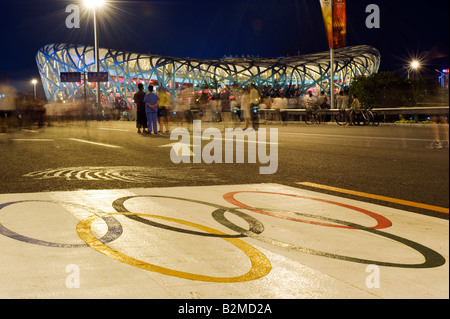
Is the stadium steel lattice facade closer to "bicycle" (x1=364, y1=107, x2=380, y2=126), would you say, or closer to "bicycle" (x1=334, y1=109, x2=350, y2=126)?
"bicycle" (x1=334, y1=109, x2=350, y2=126)

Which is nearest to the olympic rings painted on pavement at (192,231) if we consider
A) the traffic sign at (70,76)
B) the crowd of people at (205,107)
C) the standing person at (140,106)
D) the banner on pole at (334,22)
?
the crowd of people at (205,107)

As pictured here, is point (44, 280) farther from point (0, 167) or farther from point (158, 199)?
point (0, 167)

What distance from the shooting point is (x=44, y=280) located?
2834 millimetres

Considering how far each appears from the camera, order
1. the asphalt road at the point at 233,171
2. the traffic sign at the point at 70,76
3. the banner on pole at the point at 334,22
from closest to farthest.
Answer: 1. the asphalt road at the point at 233,171
2. the banner on pole at the point at 334,22
3. the traffic sign at the point at 70,76

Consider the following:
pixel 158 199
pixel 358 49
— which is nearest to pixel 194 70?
pixel 358 49

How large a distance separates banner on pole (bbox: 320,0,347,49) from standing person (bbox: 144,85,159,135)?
9.44 meters

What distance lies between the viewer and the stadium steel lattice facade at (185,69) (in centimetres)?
12175

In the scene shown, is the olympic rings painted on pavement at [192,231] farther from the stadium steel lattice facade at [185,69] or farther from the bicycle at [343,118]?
the stadium steel lattice facade at [185,69]

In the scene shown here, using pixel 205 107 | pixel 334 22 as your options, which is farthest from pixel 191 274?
pixel 205 107

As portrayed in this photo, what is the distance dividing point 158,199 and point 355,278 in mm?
3149

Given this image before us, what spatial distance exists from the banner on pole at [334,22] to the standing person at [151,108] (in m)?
9.44

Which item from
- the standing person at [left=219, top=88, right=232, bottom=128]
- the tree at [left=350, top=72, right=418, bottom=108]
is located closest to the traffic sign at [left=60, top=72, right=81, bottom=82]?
the standing person at [left=219, top=88, right=232, bottom=128]

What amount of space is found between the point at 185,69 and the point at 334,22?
3912 inches

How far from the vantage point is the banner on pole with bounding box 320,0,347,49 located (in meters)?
24.4
